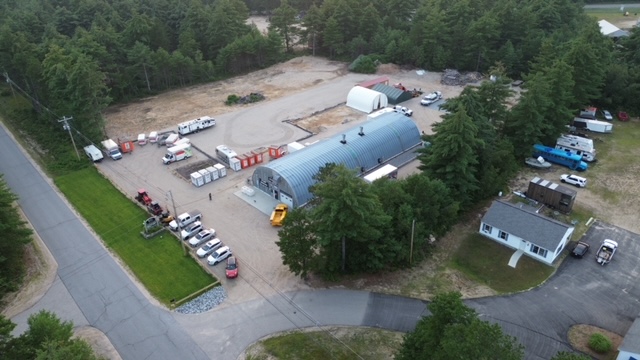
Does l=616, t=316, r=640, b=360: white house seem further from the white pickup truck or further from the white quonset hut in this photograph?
the white quonset hut

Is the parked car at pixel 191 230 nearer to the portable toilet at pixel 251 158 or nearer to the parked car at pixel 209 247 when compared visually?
the parked car at pixel 209 247

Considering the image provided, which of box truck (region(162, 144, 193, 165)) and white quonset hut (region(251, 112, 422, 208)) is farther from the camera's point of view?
box truck (region(162, 144, 193, 165))

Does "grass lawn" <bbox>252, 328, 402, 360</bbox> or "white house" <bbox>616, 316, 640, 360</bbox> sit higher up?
"white house" <bbox>616, 316, 640, 360</bbox>

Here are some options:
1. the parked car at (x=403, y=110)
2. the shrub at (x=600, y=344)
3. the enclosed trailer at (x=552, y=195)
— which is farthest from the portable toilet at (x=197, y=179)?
the shrub at (x=600, y=344)

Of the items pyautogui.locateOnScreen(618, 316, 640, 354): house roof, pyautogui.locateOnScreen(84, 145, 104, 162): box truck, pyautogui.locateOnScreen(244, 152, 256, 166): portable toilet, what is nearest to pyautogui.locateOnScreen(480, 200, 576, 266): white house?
pyautogui.locateOnScreen(618, 316, 640, 354): house roof

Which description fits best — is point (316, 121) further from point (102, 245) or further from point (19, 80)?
point (19, 80)

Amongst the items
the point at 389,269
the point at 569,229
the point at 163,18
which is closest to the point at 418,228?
the point at 389,269
